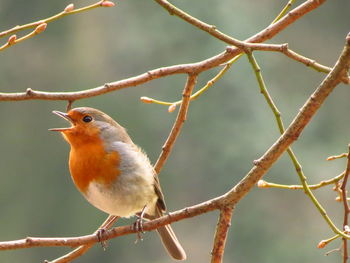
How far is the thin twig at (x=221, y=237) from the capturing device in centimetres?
224

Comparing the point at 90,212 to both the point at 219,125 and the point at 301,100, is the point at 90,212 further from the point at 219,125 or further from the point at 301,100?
the point at 301,100

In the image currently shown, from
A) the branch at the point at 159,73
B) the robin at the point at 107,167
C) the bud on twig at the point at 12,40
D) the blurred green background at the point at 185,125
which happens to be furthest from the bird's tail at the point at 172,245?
the blurred green background at the point at 185,125

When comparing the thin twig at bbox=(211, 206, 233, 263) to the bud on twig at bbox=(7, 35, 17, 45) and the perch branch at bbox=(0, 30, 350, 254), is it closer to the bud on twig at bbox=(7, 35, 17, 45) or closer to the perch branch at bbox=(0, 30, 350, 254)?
the perch branch at bbox=(0, 30, 350, 254)

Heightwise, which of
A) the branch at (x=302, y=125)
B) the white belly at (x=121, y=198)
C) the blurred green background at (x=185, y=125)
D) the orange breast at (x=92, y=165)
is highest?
the branch at (x=302, y=125)

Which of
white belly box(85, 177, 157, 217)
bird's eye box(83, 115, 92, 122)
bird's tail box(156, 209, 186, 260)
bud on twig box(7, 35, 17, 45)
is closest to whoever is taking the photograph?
bud on twig box(7, 35, 17, 45)

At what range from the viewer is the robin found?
3.01 metres

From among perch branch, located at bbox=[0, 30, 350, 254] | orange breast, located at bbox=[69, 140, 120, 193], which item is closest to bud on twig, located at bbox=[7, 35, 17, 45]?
perch branch, located at bbox=[0, 30, 350, 254]

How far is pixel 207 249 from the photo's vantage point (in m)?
12.6

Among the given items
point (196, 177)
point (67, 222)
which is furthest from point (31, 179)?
point (196, 177)

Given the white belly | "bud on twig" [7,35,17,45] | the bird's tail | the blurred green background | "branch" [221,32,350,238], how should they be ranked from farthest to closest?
the blurred green background → the bird's tail → the white belly → "bud on twig" [7,35,17,45] → "branch" [221,32,350,238]

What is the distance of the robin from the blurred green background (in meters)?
8.39

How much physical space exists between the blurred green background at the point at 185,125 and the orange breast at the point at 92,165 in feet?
28.1

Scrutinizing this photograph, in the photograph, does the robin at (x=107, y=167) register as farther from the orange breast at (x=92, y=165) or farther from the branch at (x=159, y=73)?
the branch at (x=159, y=73)

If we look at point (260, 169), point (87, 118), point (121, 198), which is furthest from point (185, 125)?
point (260, 169)
